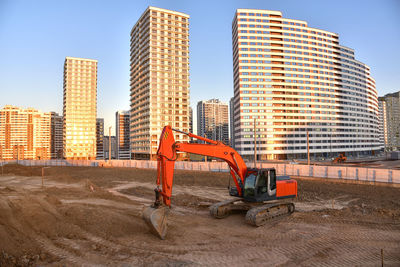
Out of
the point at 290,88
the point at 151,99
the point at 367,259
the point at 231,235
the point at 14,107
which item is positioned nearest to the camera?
the point at 367,259

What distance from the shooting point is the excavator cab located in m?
13.6

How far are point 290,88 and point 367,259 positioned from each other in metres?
103

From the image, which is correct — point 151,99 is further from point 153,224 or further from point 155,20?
point 153,224

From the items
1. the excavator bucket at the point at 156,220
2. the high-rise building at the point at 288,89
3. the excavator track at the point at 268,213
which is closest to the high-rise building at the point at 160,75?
the high-rise building at the point at 288,89

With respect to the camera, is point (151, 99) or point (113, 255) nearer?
point (113, 255)

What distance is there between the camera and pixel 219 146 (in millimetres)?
13828

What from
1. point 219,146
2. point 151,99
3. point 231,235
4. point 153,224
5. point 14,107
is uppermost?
point 14,107

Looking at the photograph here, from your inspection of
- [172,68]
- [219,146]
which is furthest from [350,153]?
[219,146]

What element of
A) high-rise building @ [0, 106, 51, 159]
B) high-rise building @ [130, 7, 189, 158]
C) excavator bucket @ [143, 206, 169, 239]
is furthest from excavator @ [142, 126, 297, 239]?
high-rise building @ [0, 106, 51, 159]

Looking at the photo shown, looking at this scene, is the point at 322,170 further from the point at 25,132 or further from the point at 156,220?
the point at 25,132

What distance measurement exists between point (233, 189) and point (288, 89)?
97.8 metres

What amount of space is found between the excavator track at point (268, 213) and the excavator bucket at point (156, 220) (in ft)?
15.3

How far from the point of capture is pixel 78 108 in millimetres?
146750

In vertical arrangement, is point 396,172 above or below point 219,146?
below
